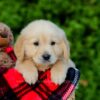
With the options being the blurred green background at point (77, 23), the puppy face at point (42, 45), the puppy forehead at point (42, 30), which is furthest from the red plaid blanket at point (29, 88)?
the blurred green background at point (77, 23)

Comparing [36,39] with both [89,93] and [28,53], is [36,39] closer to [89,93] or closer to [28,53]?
[28,53]

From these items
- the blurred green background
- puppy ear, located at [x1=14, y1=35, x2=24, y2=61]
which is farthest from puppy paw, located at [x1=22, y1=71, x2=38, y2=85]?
the blurred green background

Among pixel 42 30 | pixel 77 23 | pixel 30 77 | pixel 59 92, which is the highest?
pixel 42 30

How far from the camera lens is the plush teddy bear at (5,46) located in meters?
4.45

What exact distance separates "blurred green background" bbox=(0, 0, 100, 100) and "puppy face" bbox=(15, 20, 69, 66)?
3.05 meters

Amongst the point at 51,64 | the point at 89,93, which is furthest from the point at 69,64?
the point at 89,93

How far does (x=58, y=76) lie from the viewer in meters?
4.41

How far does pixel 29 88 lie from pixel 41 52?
246 mm

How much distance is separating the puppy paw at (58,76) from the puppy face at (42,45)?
0.07 metres

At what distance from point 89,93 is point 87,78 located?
6.8 inches

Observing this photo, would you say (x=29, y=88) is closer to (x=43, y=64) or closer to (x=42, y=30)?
(x=43, y=64)

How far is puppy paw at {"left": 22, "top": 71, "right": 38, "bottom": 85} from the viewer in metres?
4.38

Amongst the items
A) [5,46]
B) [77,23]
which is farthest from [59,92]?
[77,23]

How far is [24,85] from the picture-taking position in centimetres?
440
